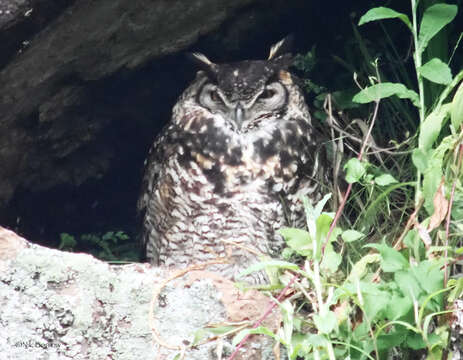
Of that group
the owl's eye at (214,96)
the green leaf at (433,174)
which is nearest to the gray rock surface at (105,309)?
the green leaf at (433,174)

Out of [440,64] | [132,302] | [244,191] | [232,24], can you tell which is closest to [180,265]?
[244,191]

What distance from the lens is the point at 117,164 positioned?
3.11 metres

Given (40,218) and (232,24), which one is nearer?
(232,24)

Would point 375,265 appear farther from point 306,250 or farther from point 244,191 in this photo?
point 244,191

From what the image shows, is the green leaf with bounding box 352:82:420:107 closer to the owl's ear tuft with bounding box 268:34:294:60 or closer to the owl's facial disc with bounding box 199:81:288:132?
the owl's facial disc with bounding box 199:81:288:132

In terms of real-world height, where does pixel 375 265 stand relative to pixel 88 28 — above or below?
below

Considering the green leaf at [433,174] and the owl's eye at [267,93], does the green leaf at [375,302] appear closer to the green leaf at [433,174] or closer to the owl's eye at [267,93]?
the green leaf at [433,174]

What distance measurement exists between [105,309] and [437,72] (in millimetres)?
971

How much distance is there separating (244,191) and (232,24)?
0.61m

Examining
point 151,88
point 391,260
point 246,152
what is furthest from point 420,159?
point 151,88

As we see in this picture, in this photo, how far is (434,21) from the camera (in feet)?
6.43

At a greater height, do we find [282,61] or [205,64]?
[205,64]

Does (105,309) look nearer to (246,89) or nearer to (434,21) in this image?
(246,89)

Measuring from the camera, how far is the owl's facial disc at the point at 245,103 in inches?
98.3
